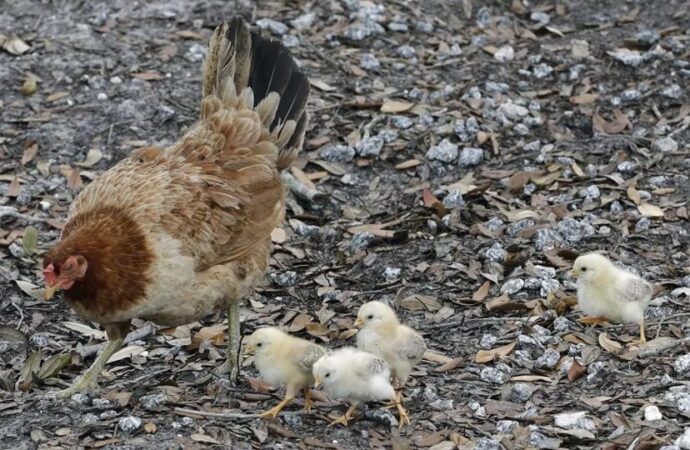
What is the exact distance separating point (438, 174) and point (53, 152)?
119 inches

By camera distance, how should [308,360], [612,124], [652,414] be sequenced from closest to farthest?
[652,414]
[308,360]
[612,124]

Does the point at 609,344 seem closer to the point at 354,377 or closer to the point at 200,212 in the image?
the point at 354,377

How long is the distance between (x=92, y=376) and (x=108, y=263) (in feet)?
2.54

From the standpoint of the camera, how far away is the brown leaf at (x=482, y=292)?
720cm

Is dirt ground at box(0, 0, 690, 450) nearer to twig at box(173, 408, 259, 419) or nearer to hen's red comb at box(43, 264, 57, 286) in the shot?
twig at box(173, 408, 259, 419)

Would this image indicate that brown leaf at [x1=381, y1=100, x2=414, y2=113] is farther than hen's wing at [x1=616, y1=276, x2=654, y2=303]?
Yes

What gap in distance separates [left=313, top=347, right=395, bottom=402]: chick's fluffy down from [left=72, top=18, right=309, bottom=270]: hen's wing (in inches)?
41.4

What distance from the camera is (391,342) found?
598cm

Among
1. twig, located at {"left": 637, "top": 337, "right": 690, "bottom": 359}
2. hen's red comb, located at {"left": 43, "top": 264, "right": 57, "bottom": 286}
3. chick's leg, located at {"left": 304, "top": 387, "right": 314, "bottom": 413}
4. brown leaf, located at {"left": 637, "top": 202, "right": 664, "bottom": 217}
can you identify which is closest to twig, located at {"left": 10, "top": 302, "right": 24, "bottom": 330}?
hen's red comb, located at {"left": 43, "top": 264, "right": 57, "bottom": 286}

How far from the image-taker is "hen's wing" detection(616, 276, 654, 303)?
6.43 metres

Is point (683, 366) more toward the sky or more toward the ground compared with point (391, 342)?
more toward the sky

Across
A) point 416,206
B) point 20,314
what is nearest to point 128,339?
point 20,314

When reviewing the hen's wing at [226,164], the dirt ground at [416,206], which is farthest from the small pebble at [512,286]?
the hen's wing at [226,164]

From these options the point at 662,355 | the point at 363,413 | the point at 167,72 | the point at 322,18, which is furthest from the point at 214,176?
the point at 322,18
